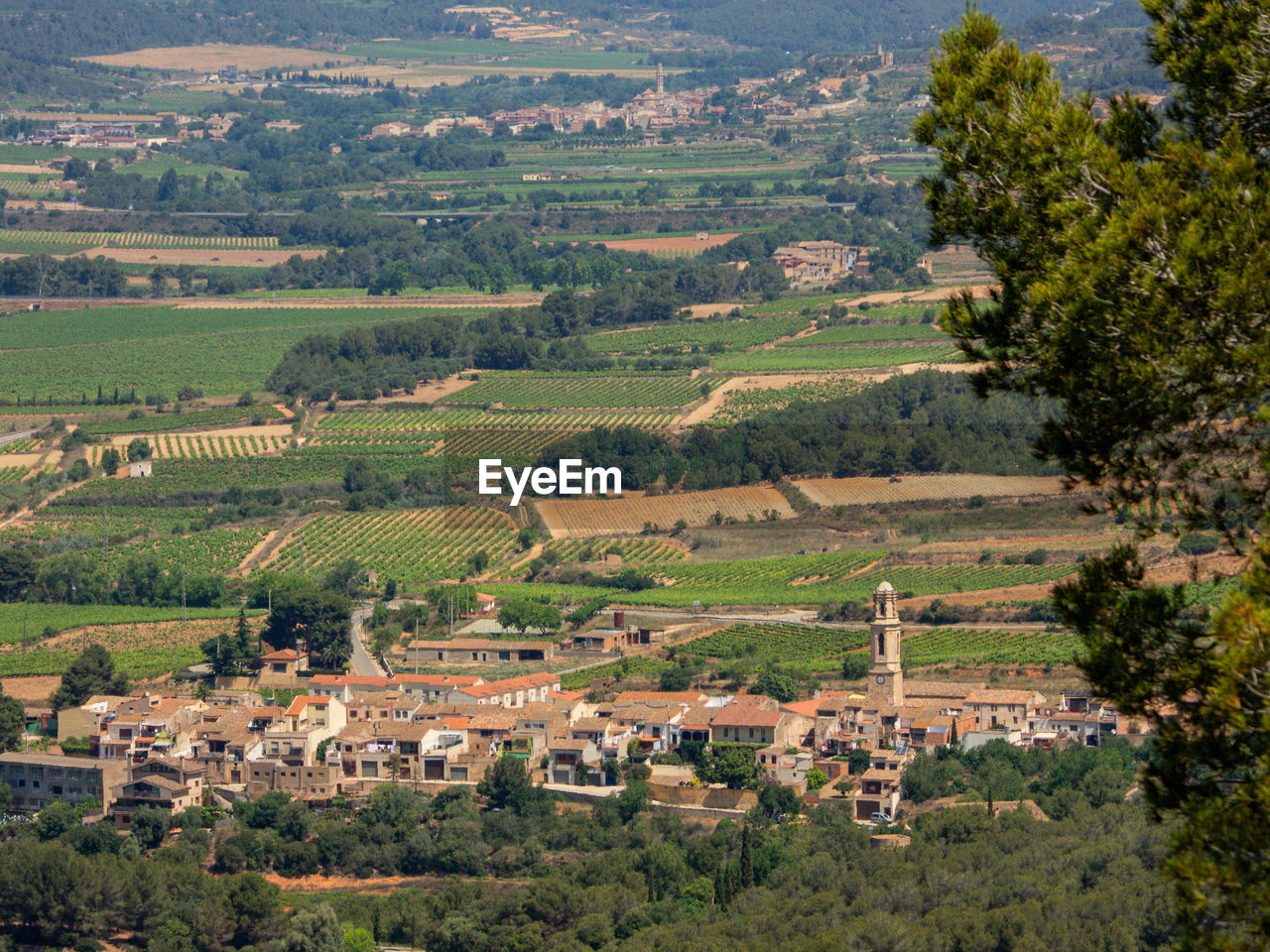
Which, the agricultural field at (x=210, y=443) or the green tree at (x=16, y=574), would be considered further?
the agricultural field at (x=210, y=443)

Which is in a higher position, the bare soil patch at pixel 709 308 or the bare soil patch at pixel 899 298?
the bare soil patch at pixel 899 298

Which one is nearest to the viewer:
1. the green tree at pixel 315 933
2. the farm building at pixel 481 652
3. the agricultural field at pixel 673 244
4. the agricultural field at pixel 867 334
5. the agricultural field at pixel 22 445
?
the green tree at pixel 315 933

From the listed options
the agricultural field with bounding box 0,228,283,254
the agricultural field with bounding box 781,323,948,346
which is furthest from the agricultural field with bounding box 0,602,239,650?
the agricultural field with bounding box 0,228,283,254

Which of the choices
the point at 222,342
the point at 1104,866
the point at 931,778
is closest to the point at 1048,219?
the point at 1104,866

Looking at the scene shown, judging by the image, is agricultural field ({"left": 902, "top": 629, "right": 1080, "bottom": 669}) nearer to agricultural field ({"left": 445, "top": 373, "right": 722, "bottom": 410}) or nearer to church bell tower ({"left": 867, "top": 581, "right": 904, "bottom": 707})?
church bell tower ({"left": 867, "top": 581, "right": 904, "bottom": 707})

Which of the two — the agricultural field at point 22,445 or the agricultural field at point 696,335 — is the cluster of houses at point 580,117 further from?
the agricultural field at point 22,445

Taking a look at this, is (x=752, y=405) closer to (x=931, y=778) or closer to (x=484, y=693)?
(x=484, y=693)

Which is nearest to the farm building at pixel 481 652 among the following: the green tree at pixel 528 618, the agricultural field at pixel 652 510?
the green tree at pixel 528 618
